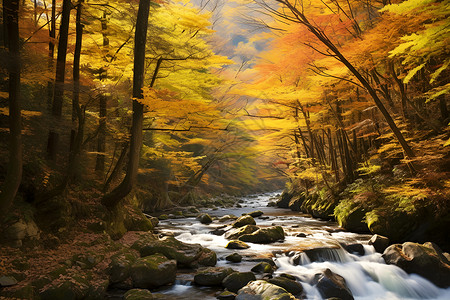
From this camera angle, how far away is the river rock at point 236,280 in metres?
5.74

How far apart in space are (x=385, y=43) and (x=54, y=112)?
25.9ft

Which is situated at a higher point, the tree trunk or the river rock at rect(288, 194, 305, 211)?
the tree trunk

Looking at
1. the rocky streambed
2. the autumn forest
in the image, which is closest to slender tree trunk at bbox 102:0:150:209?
the autumn forest

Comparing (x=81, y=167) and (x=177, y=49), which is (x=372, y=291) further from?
(x=177, y=49)

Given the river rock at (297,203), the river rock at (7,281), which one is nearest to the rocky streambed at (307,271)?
the river rock at (7,281)

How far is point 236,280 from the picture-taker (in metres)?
5.84

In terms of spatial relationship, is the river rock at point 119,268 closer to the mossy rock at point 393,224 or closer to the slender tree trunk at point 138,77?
the slender tree trunk at point 138,77

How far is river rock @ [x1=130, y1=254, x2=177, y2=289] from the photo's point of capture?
5777mm

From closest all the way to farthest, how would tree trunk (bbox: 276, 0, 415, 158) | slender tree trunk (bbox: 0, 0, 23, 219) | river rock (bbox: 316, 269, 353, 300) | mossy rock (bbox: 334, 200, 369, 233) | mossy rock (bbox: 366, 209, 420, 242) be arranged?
slender tree trunk (bbox: 0, 0, 23, 219) → river rock (bbox: 316, 269, 353, 300) → tree trunk (bbox: 276, 0, 415, 158) → mossy rock (bbox: 366, 209, 420, 242) → mossy rock (bbox: 334, 200, 369, 233)

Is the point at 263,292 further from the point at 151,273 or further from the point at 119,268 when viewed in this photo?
the point at 119,268

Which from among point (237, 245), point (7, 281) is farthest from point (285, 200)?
point (7, 281)

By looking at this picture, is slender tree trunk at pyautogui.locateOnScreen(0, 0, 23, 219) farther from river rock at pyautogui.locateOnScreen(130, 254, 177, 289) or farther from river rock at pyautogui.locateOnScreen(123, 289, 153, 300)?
river rock at pyautogui.locateOnScreen(130, 254, 177, 289)

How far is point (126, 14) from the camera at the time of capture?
29.8 feet

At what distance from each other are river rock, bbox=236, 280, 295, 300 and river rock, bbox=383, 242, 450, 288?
11.6 ft
